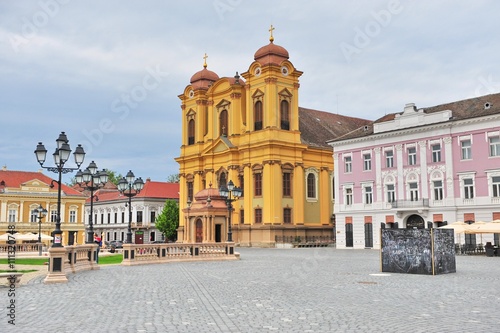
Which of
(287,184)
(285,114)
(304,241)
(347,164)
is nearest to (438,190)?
(347,164)

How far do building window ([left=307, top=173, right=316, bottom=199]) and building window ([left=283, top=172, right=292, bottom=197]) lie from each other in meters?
3.16

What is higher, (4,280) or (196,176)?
(196,176)

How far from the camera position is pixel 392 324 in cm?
1043

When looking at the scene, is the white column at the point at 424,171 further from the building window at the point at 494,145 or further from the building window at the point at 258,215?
the building window at the point at 258,215

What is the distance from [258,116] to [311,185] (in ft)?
33.7

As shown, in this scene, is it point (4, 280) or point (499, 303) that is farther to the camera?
point (4, 280)

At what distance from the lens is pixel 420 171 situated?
46.8 metres

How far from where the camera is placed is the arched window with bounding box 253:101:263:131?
207 feet

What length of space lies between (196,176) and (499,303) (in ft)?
195

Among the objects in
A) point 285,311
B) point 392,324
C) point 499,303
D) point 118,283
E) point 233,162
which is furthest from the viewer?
point 233,162

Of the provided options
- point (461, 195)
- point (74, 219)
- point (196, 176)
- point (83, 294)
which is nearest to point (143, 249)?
point (83, 294)

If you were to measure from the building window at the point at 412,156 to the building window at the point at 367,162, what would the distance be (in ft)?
13.4

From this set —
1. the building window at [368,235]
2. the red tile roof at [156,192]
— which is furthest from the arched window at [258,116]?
the red tile roof at [156,192]

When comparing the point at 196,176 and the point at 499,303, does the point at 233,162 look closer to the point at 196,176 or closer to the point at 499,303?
the point at 196,176
